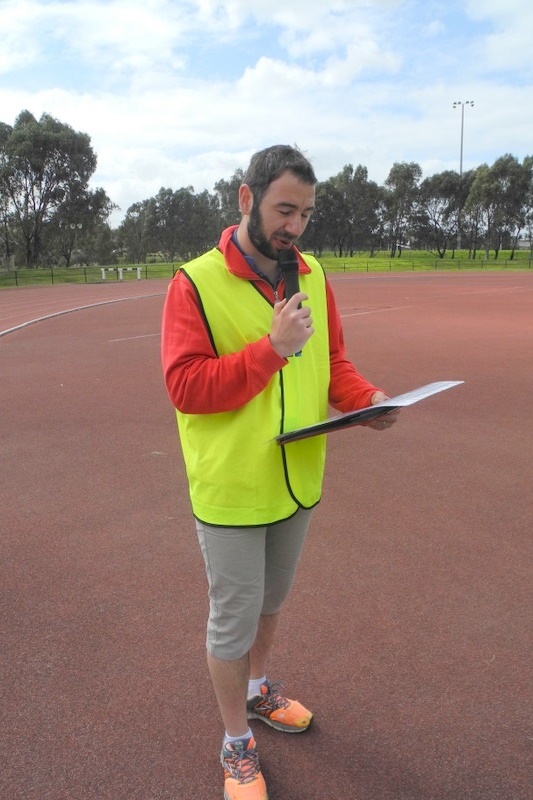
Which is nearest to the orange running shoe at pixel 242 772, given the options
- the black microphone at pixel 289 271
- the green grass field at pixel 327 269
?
the black microphone at pixel 289 271

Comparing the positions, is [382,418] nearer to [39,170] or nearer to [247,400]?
[247,400]

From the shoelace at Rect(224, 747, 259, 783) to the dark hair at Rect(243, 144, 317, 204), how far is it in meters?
1.82

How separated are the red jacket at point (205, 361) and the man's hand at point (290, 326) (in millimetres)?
31

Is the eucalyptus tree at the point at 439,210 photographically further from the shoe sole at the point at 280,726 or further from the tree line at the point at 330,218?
the shoe sole at the point at 280,726

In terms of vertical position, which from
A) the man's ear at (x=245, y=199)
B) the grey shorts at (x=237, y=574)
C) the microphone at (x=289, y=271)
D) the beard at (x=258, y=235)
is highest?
the man's ear at (x=245, y=199)

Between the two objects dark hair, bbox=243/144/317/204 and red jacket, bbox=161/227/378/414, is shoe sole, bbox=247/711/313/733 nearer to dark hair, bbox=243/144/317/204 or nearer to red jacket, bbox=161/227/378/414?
red jacket, bbox=161/227/378/414

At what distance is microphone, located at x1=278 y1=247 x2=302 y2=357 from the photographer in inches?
76.6

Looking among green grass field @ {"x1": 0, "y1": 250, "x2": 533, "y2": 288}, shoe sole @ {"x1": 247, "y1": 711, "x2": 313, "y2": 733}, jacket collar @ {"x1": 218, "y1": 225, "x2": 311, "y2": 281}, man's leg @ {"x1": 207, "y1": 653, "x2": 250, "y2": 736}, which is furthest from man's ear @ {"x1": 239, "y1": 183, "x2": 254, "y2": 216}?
green grass field @ {"x1": 0, "y1": 250, "x2": 533, "y2": 288}

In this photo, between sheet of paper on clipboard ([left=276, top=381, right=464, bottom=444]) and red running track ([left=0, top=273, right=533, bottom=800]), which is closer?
sheet of paper on clipboard ([left=276, top=381, right=464, bottom=444])

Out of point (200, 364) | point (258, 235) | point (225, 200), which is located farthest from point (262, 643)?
point (225, 200)

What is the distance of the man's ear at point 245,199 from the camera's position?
6.34 feet

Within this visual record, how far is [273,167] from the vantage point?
187 cm

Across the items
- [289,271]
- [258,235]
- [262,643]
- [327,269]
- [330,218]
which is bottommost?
[262,643]

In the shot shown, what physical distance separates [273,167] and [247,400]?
2.20 ft
